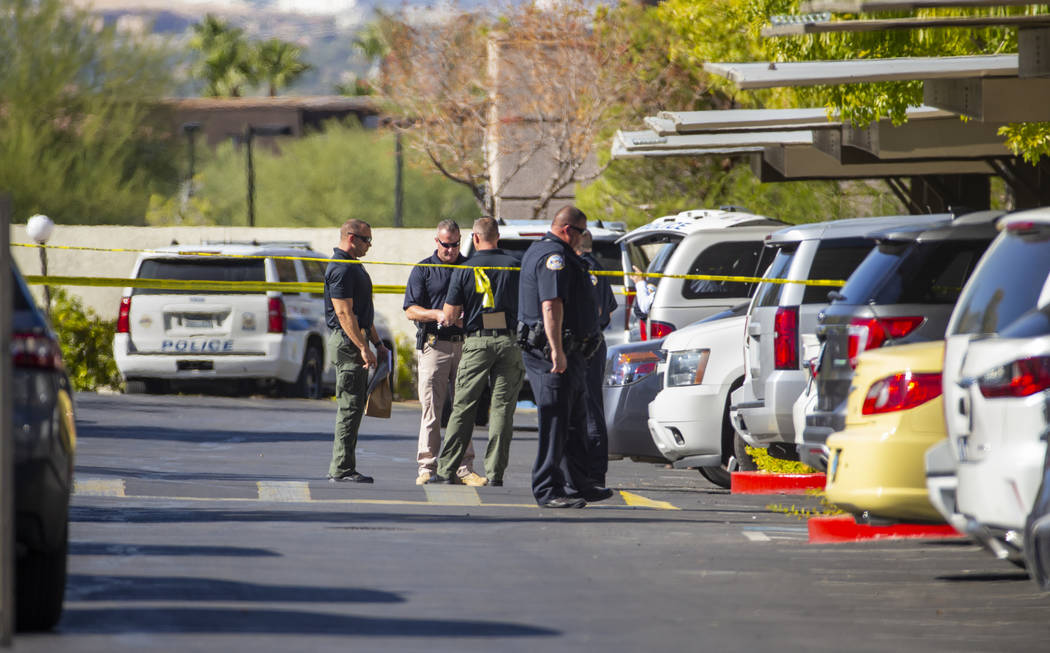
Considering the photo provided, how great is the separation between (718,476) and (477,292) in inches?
94.8

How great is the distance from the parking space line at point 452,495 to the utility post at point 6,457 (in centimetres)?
616

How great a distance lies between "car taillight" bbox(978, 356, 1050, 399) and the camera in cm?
656

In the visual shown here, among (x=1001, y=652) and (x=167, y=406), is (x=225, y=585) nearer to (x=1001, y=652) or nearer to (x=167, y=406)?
(x=1001, y=652)

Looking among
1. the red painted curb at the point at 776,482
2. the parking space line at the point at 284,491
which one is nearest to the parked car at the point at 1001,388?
the red painted curb at the point at 776,482

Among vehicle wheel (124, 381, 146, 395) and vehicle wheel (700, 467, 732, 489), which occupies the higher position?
vehicle wheel (700, 467, 732, 489)

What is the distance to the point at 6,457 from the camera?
20.5ft

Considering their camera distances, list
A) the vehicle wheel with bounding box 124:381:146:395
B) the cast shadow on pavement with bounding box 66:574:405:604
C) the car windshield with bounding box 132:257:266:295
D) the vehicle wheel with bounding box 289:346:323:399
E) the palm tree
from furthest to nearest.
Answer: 1. the palm tree
2. the vehicle wheel with bounding box 124:381:146:395
3. the vehicle wheel with bounding box 289:346:323:399
4. the car windshield with bounding box 132:257:266:295
5. the cast shadow on pavement with bounding box 66:574:405:604

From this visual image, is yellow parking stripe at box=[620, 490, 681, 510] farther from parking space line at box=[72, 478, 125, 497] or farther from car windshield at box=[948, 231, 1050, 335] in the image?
car windshield at box=[948, 231, 1050, 335]

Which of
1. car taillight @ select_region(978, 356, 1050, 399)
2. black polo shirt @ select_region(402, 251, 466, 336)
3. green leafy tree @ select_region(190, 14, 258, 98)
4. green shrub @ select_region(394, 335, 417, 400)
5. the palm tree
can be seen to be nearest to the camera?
car taillight @ select_region(978, 356, 1050, 399)

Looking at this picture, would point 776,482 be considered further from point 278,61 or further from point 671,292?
point 278,61

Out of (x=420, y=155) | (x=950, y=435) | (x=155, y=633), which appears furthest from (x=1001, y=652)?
(x=420, y=155)

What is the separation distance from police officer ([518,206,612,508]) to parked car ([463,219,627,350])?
521 cm

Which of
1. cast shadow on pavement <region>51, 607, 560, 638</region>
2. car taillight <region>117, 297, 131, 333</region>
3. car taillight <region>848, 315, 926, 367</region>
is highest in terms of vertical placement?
car taillight <region>848, 315, 926, 367</region>

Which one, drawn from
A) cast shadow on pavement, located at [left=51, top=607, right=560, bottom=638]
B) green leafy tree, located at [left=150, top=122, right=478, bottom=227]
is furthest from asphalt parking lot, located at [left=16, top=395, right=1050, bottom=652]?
green leafy tree, located at [left=150, top=122, right=478, bottom=227]
